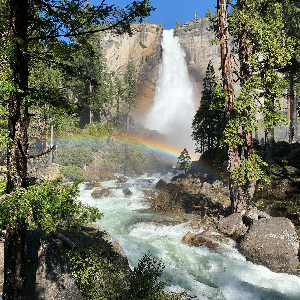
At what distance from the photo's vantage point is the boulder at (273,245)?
955 cm

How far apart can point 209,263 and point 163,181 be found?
1824cm

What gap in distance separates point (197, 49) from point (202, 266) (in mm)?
81868

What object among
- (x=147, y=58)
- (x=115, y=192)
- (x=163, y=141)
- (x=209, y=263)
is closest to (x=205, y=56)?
(x=147, y=58)

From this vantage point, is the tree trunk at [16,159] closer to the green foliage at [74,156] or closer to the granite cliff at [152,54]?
the green foliage at [74,156]

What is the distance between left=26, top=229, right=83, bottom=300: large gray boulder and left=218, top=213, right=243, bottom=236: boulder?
854 centimetres

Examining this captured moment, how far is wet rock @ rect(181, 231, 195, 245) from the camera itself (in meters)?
11.9

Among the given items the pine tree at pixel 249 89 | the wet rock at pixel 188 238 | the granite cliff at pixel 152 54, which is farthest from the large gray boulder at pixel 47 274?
the granite cliff at pixel 152 54

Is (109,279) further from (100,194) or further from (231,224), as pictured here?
(100,194)

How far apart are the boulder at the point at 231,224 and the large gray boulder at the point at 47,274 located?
8542 mm

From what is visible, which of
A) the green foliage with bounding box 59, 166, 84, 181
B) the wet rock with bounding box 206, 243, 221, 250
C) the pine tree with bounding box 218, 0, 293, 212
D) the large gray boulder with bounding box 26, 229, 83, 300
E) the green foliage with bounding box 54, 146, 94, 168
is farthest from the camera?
the green foliage with bounding box 54, 146, 94, 168

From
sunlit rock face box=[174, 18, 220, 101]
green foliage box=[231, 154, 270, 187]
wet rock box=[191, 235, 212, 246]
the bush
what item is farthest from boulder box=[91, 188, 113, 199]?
sunlit rock face box=[174, 18, 220, 101]

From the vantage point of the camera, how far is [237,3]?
1353cm

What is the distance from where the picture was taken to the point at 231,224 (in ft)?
41.5

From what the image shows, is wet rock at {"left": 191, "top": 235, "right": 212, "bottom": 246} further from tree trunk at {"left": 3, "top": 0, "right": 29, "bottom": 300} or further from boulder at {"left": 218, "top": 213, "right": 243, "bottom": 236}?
tree trunk at {"left": 3, "top": 0, "right": 29, "bottom": 300}
